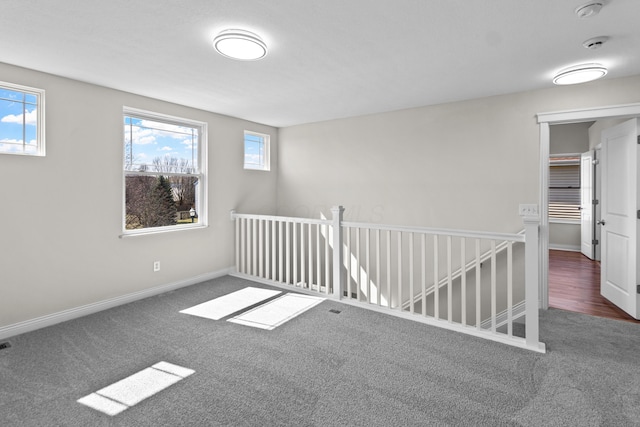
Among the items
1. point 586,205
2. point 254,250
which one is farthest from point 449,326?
point 586,205

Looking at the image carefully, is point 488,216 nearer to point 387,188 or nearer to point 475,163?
point 475,163

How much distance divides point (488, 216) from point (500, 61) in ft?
5.86

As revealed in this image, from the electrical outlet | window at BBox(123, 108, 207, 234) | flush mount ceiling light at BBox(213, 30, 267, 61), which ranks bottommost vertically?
the electrical outlet

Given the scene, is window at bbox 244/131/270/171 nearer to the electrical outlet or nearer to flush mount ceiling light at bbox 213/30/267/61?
flush mount ceiling light at bbox 213/30/267/61

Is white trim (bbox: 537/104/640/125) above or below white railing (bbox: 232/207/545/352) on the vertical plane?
above

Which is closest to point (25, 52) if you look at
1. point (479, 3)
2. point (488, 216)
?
point (479, 3)

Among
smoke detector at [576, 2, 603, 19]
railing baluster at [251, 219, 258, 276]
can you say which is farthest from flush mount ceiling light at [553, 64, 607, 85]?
railing baluster at [251, 219, 258, 276]

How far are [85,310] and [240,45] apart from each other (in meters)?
3.03

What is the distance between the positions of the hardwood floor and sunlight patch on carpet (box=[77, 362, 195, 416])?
159 inches

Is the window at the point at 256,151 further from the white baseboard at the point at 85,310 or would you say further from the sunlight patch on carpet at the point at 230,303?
the sunlight patch on carpet at the point at 230,303

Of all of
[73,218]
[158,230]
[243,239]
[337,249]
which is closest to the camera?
[73,218]

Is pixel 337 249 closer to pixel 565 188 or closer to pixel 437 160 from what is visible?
pixel 437 160

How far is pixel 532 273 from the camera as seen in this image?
254 cm

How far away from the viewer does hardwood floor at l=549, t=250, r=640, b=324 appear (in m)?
3.59
